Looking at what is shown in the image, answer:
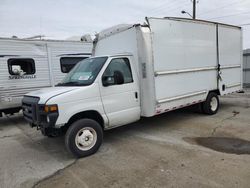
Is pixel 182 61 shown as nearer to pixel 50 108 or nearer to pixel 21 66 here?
pixel 50 108

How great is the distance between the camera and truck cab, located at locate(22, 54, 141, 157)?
4277 mm

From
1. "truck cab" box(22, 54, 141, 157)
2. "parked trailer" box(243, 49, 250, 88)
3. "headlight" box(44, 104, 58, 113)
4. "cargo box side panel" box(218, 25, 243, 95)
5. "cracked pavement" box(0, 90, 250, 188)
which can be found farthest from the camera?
"parked trailer" box(243, 49, 250, 88)

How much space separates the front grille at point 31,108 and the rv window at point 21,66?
3.38 meters

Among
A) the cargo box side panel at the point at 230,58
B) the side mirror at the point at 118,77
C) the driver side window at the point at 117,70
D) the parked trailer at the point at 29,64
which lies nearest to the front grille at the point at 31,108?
the driver side window at the point at 117,70

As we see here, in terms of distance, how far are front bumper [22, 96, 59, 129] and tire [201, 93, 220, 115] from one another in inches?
198

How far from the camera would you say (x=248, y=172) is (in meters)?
3.57

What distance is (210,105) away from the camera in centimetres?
739

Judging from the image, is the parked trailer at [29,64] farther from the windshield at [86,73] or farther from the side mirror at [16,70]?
the windshield at [86,73]

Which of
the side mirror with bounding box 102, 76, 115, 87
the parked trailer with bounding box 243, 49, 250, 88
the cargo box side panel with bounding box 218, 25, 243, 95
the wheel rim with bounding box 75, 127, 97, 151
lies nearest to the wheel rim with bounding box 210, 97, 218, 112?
the cargo box side panel with bounding box 218, 25, 243, 95

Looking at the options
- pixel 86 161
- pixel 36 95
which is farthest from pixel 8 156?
pixel 86 161

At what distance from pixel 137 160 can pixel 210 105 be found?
4.18 meters

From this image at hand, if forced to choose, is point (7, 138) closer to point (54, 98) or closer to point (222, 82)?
point (54, 98)

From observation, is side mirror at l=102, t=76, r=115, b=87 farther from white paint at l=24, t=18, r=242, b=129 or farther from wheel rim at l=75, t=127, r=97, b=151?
wheel rim at l=75, t=127, r=97, b=151

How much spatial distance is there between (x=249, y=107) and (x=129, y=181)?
22.9 ft
